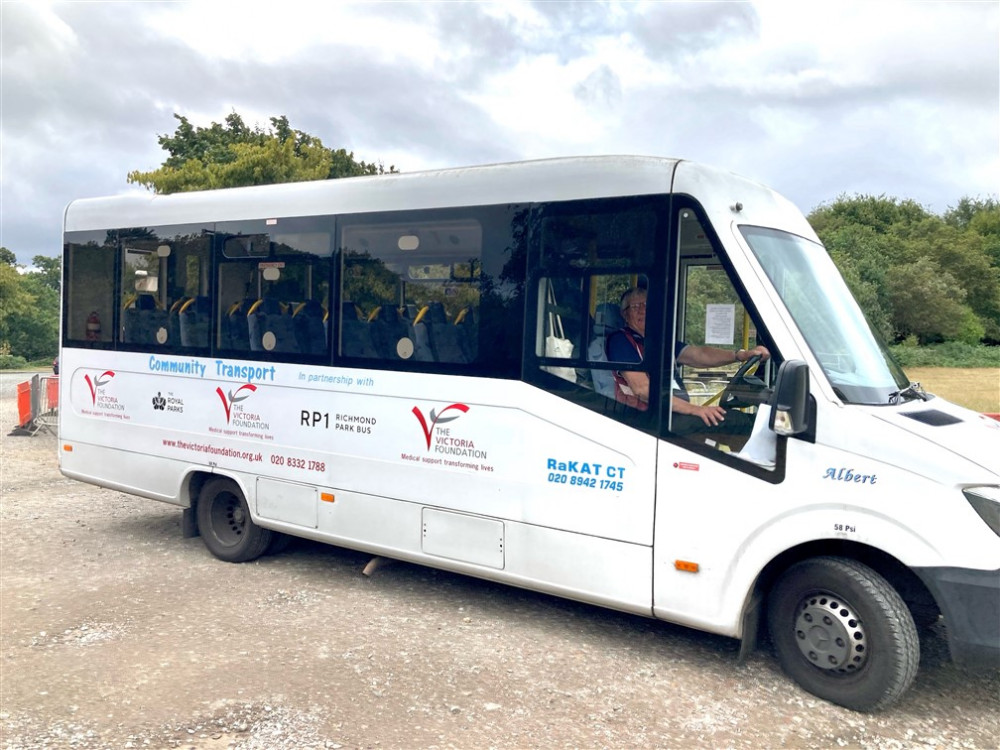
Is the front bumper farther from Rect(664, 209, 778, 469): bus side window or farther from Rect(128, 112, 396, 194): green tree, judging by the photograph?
Rect(128, 112, 396, 194): green tree

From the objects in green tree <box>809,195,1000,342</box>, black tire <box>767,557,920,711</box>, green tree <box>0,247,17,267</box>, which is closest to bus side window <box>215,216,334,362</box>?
black tire <box>767,557,920,711</box>

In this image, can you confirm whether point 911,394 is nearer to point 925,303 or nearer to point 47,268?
point 925,303

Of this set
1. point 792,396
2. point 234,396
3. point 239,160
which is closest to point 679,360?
point 792,396

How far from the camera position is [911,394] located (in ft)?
16.6

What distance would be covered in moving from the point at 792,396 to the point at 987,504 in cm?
101

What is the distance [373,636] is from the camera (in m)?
5.63

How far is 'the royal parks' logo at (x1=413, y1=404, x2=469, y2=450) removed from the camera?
5.77m

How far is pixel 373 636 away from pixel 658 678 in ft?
6.10

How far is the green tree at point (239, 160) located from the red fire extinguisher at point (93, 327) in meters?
13.8

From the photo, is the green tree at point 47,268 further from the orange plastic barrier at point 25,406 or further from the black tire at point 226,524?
the black tire at point 226,524

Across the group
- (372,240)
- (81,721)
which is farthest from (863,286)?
(81,721)

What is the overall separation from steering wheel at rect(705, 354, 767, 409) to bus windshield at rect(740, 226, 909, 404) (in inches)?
13.9

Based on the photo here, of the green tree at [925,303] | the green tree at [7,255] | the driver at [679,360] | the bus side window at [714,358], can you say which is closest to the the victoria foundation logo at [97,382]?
the driver at [679,360]

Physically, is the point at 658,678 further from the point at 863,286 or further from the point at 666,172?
the point at 863,286
